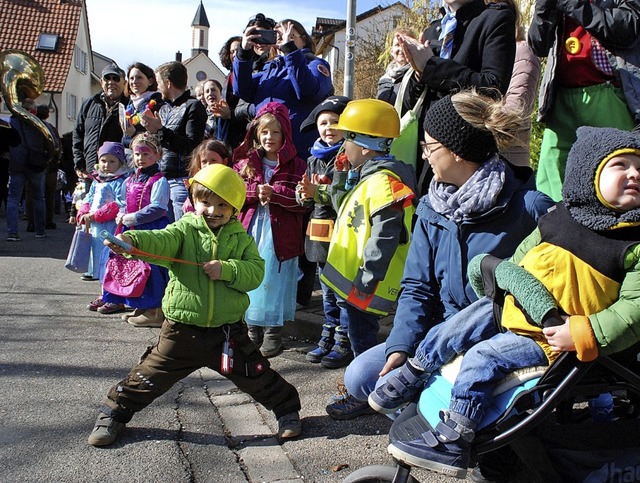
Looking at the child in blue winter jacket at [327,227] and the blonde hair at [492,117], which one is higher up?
the blonde hair at [492,117]

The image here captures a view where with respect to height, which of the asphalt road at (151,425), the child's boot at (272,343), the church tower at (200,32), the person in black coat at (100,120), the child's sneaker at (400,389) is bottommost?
the asphalt road at (151,425)

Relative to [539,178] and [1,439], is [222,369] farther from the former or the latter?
[539,178]

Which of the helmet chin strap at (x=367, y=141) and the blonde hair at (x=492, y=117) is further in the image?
the helmet chin strap at (x=367, y=141)

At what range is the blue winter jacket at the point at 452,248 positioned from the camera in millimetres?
2840

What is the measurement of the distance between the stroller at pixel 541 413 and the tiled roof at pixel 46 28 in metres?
41.0

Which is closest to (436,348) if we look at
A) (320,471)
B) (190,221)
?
(320,471)

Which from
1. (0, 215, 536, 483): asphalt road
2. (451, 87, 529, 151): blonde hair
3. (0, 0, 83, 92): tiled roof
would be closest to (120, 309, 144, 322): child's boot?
(0, 215, 536, 483): asphalt road

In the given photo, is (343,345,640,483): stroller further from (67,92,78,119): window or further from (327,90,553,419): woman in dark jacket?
(67,92,78,119): window

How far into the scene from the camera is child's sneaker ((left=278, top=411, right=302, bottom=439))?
12.2 ft

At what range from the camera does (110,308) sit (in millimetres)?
6586

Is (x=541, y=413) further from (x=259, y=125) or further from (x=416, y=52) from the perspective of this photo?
(x=259, y=125)

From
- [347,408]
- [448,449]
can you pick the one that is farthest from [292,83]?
[448,449]

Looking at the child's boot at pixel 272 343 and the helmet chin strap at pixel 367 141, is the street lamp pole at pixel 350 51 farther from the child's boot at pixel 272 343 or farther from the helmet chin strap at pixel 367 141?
the helmet chin strap at pixel 367 141

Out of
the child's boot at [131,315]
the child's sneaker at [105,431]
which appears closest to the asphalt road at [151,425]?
the child's sneaker at [105,431]
